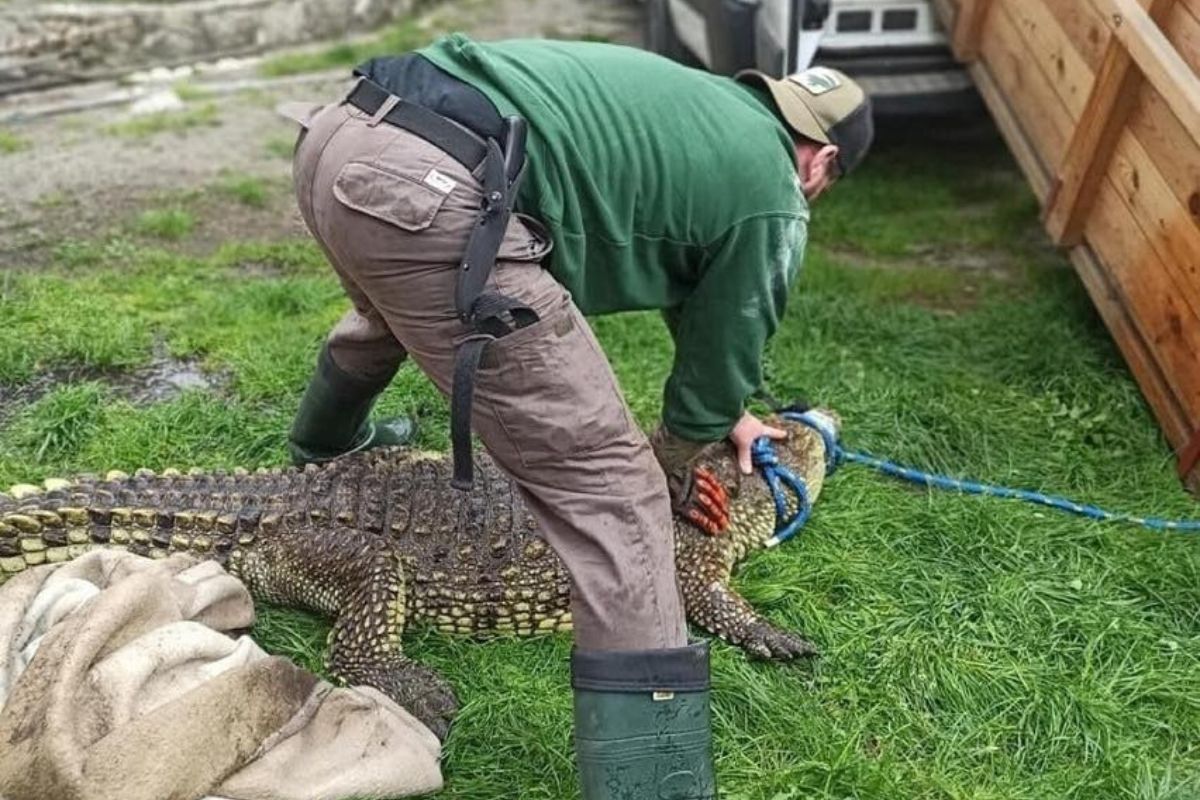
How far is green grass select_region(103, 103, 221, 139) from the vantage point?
6922 mm

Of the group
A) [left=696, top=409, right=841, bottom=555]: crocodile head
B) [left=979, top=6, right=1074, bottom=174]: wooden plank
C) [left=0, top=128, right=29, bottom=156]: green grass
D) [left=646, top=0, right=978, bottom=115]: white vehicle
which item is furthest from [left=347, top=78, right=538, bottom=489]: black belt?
[left=0, top=128, right=29, bottom=156]: green grass

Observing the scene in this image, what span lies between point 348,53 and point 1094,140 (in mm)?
5719

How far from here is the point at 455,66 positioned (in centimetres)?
265

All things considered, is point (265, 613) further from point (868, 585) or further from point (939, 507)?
point (939, 507)

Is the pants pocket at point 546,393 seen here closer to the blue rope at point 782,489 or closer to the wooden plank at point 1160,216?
the blue rope at point 782,489

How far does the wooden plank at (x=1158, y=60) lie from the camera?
3.80 m

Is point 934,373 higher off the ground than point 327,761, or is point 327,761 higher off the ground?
point 327,761

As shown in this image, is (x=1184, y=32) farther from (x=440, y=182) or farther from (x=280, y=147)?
(x=280, y=147)

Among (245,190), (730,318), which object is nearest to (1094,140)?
(730,318)

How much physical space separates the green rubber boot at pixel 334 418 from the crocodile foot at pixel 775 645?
4.48 ft

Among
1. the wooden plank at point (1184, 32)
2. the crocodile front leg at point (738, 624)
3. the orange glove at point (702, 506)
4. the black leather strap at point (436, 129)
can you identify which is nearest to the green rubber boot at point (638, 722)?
the crocodile front leg at point (738, 624)

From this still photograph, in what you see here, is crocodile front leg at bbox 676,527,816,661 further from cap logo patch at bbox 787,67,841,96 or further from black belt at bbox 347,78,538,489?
cap logo patch at bbox 787,67,841,96

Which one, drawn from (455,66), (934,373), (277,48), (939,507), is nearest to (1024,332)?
(934,373)

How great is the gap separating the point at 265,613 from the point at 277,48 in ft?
21.0
